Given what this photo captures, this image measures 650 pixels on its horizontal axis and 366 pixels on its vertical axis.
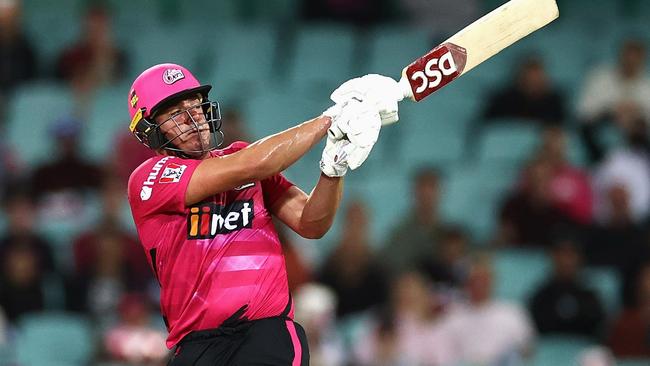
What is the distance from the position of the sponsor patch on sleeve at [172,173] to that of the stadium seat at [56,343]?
3.99 meters

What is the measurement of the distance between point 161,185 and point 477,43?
1378 millimetres

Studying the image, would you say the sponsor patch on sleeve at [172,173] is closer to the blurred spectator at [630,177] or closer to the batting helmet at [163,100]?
the batting helmet at [163,100]

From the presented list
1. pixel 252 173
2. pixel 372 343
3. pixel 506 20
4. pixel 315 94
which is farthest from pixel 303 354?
pixel 315 94

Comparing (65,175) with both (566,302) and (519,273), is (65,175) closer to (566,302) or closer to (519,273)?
(519,273)

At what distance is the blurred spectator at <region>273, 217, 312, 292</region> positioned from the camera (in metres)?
8.80

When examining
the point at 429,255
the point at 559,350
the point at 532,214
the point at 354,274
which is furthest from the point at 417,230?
the point at 559,350

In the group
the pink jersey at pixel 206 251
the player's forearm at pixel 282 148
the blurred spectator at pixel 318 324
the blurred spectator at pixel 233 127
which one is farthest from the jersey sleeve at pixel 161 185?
the blurred spectator at pixel 233 127

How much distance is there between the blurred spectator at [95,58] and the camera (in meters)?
10.6

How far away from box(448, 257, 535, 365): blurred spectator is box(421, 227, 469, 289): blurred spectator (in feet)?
0.93

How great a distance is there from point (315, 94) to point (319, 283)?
7.56 feet

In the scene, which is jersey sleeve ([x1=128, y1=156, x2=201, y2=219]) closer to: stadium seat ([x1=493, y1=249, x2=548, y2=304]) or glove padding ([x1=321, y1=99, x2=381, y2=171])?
glove padding ([x1=321, y1=99, x2=381, y2=171])

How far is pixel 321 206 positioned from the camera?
4.89 meters

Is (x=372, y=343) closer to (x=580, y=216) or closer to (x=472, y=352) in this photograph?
(x=472, y=352)

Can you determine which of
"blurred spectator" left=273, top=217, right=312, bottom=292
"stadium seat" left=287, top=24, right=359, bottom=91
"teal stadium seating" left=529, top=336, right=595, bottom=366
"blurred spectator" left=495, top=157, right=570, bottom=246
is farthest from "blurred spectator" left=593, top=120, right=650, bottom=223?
"stadium seat" left=287, top=24, right=359, bottom=91
